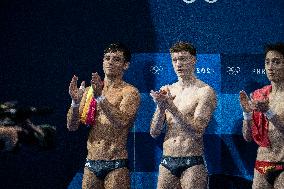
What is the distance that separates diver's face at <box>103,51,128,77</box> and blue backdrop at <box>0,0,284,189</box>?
808mm

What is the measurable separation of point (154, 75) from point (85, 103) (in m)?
1.12

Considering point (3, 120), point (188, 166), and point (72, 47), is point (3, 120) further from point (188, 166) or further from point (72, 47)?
point (72, 47)

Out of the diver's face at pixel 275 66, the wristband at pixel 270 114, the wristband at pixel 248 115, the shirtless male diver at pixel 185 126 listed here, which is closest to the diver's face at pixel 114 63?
the shirtless male diver at pixel 185 126

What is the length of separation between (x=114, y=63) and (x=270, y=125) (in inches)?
69.8

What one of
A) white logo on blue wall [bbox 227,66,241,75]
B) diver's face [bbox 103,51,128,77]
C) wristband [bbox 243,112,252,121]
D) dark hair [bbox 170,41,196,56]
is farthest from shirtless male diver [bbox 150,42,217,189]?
white logo on blue wall [bbox 227,66,241,75]

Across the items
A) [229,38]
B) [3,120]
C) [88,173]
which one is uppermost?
[229,38]

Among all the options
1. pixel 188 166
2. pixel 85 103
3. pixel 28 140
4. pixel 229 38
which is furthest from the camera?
pixel 229 38

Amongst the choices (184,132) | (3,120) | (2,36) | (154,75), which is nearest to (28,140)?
(3,120)

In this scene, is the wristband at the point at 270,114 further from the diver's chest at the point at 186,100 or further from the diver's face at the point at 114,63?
the diver's face at the point at 114,63

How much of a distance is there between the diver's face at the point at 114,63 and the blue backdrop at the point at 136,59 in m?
0.81

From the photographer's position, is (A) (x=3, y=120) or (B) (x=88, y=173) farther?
(B) (x=88, y=173)

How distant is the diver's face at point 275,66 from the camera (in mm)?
5617

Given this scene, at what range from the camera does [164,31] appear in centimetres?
680

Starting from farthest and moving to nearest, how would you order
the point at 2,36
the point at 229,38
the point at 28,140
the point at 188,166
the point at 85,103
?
the point at 2,36
the point at 229,38
the point at 85,103
the point at 188,166
the point at 28,140
